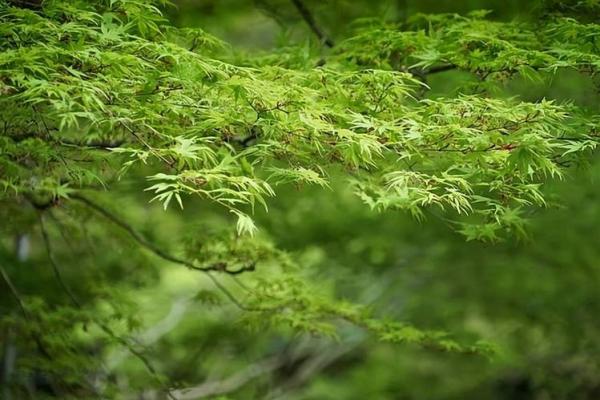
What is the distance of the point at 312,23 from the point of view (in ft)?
15.2

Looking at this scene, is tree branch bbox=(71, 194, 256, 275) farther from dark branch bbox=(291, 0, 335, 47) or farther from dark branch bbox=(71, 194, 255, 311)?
dark branch bbox=(291, 0, 335, 47)

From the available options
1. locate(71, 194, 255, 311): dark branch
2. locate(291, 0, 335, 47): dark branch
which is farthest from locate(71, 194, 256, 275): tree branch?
locate(291, 0, 335, 47): dark branch

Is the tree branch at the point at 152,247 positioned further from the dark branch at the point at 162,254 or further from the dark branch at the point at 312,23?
the dark branch at the point at 312,23

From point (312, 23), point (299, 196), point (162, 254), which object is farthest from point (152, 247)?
point (299, 196)

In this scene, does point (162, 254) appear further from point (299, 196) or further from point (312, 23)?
point (299, 196)

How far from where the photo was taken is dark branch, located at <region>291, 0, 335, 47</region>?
4477mm

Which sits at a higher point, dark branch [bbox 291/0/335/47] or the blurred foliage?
dark branch [bbox 291/0/335/47]

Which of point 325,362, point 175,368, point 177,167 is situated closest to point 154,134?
point 177,167

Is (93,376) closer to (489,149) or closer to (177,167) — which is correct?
(177,167)

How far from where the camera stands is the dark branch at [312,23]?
4477 mm

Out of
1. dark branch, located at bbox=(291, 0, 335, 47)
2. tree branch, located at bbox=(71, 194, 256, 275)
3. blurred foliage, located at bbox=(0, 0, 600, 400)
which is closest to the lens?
blurred foliage, located at bbox=(0, 0, 600, 400)

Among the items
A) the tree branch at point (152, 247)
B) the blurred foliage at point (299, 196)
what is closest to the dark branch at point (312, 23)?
the blurred foliage at point (299, 196)

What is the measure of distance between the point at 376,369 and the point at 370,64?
5.77 meters

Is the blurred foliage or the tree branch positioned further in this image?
the tree branch
